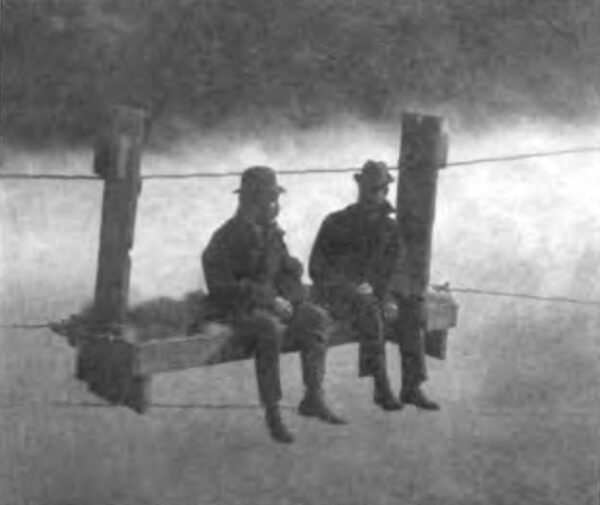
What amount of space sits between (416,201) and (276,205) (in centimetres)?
66

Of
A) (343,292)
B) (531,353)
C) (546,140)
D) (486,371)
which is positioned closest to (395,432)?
(531,353)

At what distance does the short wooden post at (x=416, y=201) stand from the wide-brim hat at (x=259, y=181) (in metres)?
0.63

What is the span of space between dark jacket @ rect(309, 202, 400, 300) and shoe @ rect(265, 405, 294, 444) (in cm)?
50

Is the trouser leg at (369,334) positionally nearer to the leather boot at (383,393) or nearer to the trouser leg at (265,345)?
the leather boot at (383,393)

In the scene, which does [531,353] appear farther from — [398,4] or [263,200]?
[263,200]

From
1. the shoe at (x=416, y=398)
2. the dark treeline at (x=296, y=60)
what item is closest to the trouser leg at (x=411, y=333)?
the shoe at (x=416, y=398)

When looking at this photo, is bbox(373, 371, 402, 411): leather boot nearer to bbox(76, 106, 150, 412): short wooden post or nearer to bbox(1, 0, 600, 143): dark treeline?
bbox(76, 106, 150, 412): short wooden post

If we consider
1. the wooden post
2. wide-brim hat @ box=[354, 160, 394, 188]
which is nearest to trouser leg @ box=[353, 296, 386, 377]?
the wooden post

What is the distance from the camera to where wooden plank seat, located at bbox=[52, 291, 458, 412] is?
11.4 ft

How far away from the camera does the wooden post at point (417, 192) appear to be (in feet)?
13.6

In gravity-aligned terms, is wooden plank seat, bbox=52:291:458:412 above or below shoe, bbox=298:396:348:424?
above

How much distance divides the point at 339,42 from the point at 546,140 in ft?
5.03

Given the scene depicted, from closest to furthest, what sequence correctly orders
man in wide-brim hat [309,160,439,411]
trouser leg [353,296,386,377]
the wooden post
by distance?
trouser leg [353,296,386,377] < man in wide-brim hat [309,160,439,411] < the wooden post

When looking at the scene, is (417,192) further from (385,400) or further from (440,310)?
(385,400)
